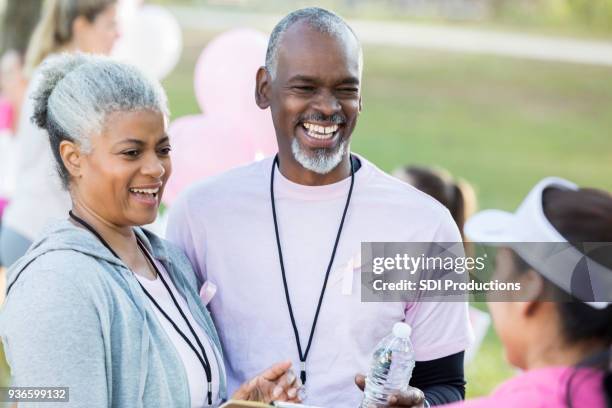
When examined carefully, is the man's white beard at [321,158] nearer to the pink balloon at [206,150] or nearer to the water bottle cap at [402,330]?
the water bottle cap at [402,330]

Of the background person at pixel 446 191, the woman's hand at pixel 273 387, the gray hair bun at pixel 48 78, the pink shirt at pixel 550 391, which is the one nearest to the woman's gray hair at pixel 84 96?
the gray hair bun at pixel 48 78

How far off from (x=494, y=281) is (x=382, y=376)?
2.17 ft

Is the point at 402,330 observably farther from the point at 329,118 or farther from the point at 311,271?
the point at 329,118

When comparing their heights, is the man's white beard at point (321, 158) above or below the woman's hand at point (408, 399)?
above

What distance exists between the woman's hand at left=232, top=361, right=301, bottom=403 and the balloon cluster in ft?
6.57

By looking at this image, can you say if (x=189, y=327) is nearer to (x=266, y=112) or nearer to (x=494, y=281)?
(x=494, y=281)

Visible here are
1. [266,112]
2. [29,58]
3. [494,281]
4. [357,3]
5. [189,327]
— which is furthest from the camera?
[357,3]

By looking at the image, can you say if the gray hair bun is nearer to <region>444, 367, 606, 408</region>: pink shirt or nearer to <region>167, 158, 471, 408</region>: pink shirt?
<region>167, 158, 471, 408</region>: pink shirt

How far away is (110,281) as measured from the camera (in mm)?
2805

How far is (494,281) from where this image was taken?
2602 mm

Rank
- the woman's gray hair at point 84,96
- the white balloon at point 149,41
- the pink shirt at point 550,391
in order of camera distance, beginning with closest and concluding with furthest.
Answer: the pink shirt at point 550,391, the woman's gray hair at point 84,96, the white balloon at point 149,41

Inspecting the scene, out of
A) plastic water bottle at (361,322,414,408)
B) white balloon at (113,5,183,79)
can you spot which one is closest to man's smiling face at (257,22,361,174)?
plastic water bottle at (361,322,414,408)

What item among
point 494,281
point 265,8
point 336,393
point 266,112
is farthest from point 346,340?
point 265,8

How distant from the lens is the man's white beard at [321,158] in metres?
3.41
